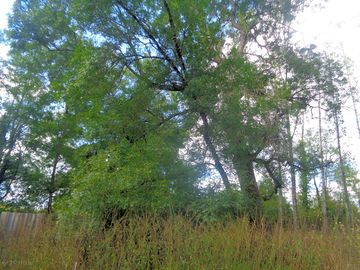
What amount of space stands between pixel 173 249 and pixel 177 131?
195 inches

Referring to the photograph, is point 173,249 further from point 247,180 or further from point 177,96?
point 247,180

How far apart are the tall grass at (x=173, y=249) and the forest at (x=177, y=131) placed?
16mm

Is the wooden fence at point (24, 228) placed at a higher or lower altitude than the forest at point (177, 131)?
lower

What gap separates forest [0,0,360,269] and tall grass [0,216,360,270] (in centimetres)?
2

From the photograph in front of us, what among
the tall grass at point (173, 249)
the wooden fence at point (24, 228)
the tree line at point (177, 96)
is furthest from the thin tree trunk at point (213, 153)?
the wooden fence at point (24, 228)

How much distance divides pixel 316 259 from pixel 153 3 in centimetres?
604

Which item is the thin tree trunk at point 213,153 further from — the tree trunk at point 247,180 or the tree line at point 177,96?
the tree trunk at point 247,180

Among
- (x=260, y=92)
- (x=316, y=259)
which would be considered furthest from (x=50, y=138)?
(x=316, y=259)

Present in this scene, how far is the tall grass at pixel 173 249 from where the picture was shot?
3.22 metres

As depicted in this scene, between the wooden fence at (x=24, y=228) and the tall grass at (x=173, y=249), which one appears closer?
the tall grass at (x=173, y=249)

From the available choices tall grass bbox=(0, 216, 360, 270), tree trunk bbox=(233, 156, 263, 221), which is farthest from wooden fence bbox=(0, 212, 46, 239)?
tree trunk bbox=(233, 156, 263, 221)

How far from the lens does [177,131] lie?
827cm

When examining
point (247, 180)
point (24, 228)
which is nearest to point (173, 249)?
point (24, 228)

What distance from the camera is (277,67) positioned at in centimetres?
914
